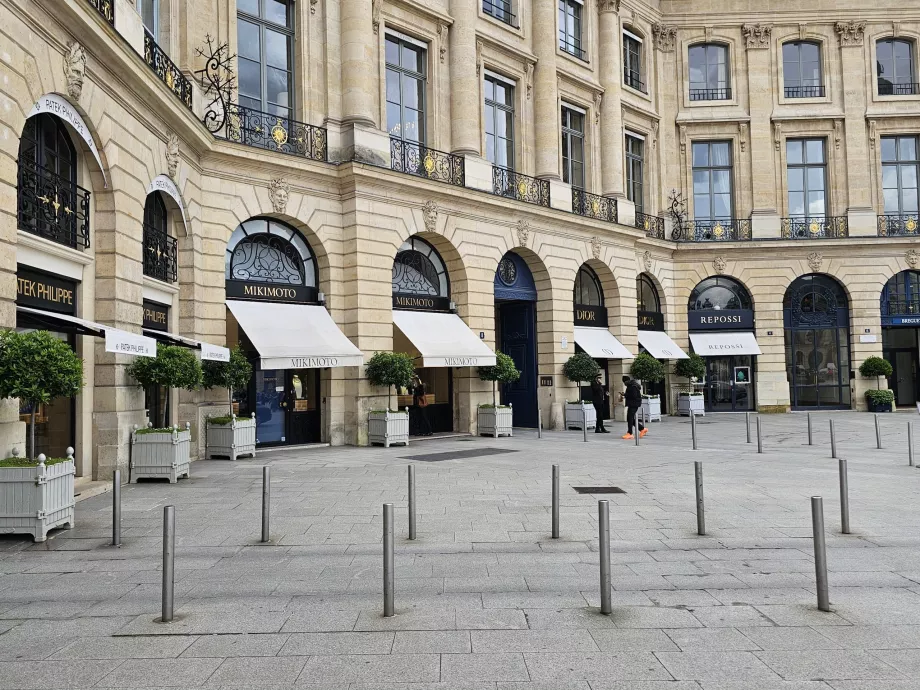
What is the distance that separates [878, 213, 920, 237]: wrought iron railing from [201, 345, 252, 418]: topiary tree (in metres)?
29.8

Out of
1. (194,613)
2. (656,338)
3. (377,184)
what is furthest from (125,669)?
(656,338)

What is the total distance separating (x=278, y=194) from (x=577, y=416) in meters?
12.4

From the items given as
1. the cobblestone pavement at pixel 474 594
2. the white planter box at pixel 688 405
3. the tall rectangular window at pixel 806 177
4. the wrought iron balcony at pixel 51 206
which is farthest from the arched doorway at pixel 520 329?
the tall rectangular window at pixel 806 177

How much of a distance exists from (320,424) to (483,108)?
11.7m

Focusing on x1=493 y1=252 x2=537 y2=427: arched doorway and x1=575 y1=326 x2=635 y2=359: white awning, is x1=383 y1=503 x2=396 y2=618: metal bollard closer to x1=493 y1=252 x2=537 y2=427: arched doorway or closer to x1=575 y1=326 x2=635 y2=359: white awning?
x1=493 y1=252 x2=537 y2=427: arched doorway

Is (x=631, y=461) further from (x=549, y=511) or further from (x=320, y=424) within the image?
(x=320, y=424)

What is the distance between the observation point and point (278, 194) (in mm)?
18297

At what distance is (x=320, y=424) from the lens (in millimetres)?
19531

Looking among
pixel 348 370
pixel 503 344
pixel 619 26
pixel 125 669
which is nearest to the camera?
pixel 125 669

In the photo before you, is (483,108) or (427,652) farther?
(483,108)

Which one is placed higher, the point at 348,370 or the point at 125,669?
the point at 348,370

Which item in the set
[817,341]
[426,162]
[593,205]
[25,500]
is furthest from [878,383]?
[25,500]

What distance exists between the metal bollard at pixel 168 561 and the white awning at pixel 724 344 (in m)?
28.9

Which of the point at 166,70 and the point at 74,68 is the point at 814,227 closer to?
the point at 166,70
